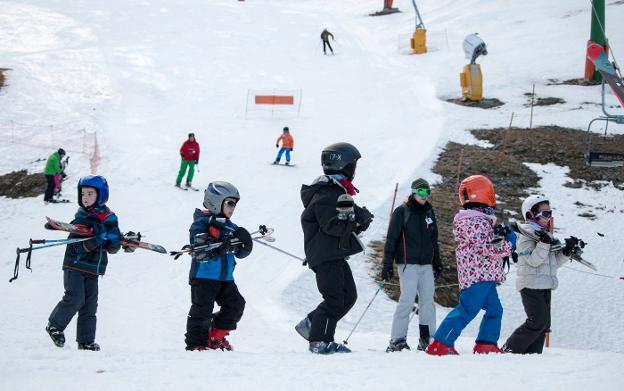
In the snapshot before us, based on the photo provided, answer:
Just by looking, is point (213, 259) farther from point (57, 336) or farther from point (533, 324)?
point (533, 324)

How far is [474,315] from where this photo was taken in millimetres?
6398

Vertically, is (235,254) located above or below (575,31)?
below

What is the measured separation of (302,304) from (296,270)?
1.21m

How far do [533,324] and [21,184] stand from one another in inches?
590

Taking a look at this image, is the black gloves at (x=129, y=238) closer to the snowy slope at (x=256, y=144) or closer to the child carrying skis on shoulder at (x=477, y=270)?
the snowy slope at (x=256, y=144)

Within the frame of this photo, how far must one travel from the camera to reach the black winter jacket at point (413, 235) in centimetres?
678

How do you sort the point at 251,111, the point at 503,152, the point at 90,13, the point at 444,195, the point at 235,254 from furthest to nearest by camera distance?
the point at 90,13
the point at 251,111
the point at 503,152
the point at 444,195
the point at 235,254

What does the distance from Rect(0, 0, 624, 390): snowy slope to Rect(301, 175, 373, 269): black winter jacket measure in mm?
909

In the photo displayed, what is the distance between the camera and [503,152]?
19.9 m

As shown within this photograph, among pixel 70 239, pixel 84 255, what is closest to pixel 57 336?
pixel 84 255

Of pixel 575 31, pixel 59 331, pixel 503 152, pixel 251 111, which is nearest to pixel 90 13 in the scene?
pixel 251 111

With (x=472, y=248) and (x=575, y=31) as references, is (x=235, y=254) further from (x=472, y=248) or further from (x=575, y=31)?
(x=575, y=31)

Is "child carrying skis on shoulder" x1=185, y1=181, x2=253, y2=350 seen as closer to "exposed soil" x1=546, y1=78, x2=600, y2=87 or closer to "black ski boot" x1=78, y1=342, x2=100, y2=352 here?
"black ski boot" x1=78, y1=342, x2=100, y2=352

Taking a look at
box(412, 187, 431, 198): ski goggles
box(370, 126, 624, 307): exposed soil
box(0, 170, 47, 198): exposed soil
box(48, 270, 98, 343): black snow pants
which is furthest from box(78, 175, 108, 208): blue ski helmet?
box(0, 170, 47, 198): exposed soil
